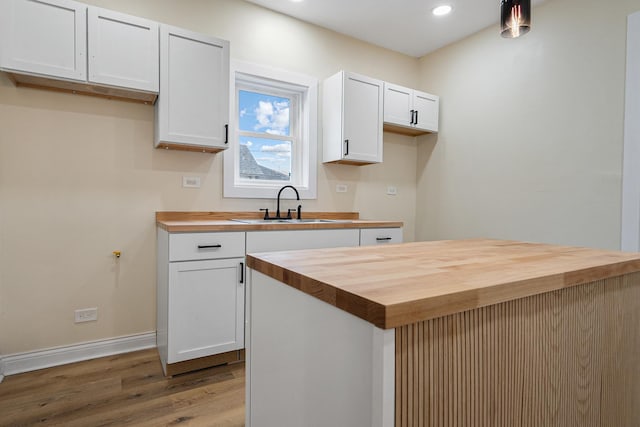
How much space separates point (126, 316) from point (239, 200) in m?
1.17

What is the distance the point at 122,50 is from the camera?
2150mm

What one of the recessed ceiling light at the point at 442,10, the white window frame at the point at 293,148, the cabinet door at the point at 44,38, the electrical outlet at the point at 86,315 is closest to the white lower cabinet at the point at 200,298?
the electrical outlet at the point at 86,315

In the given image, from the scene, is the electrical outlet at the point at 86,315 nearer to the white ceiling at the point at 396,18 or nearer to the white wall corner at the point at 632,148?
the white ceiling at the point at 396,18

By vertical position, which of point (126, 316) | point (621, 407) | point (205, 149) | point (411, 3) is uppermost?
point (411, 3)

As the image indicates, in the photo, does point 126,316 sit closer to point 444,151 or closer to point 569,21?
point 444,151

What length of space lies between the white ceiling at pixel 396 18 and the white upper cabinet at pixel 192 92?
835 millimetres

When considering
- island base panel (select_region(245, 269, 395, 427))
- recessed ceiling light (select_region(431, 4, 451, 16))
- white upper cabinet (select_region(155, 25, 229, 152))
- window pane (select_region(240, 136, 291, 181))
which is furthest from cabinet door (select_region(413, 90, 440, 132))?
island base panel (select_region(245, 269, 395, 427))

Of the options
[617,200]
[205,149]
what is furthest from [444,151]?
[205,149]

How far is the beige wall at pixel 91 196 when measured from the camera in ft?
7.06

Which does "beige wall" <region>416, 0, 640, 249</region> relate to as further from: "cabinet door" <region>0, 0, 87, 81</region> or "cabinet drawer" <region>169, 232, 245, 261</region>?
"cabinet door" <region>0, 0, 87, 81</region>

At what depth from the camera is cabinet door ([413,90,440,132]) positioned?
11.8 ft

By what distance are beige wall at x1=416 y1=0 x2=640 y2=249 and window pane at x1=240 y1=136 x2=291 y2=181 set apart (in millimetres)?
1658

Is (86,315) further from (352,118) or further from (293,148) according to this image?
(352,118)

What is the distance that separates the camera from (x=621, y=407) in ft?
3.53
